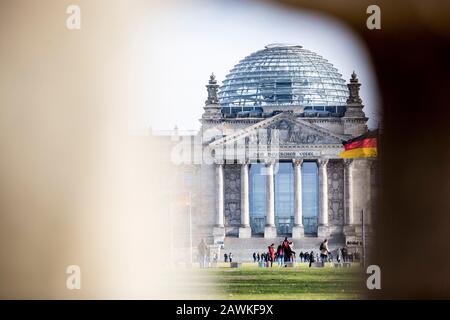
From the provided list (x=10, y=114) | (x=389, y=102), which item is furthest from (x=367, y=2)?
(x=10, y=114)

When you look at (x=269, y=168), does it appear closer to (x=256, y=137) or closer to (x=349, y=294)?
(x=256, y=137)

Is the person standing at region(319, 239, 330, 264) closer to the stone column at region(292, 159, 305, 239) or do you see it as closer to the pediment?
the pediment

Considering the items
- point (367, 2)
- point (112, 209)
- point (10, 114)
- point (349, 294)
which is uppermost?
point (367, 2)

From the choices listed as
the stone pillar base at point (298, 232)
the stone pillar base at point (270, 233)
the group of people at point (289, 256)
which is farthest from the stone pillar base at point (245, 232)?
the group of people at point (289, 256)

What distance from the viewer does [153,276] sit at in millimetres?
16797

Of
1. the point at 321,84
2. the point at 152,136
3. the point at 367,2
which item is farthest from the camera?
the point at 321,84

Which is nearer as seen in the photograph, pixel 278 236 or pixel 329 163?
pixel 278 236

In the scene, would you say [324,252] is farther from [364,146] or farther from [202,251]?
[202,251]

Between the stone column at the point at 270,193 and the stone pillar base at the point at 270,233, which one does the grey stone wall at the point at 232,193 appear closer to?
the stone pillar base at the point at 270,233

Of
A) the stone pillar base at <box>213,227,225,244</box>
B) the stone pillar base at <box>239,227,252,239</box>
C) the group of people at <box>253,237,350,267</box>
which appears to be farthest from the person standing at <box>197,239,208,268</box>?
the stone pillar base at <box>239,227,252,239</box>

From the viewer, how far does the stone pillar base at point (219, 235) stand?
21.5m

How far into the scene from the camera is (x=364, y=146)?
19.7 m

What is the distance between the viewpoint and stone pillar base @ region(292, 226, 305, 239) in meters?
24.1

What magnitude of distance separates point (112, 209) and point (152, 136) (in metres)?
1.29
